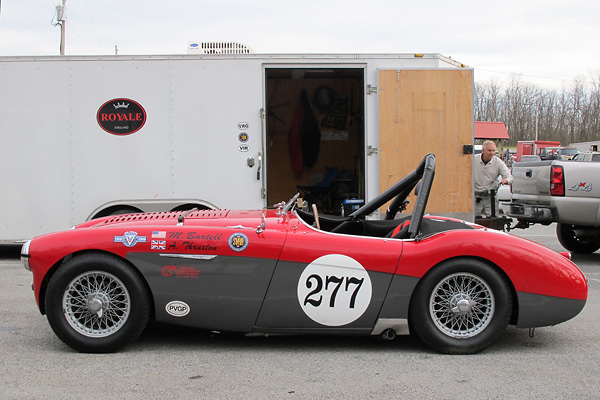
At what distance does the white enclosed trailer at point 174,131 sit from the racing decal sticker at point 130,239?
3.97 metres

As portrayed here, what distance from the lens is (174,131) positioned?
7902 millimetres

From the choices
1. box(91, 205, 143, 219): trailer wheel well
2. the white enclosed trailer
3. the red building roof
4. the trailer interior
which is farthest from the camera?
the red building roof

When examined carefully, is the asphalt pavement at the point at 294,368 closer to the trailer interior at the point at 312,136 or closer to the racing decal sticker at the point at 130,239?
the racing decal sticker at the point at 130,239

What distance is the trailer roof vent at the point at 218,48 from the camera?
27.6 ft

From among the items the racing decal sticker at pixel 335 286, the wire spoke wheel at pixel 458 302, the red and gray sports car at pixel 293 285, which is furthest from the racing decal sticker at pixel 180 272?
the wire spoke wheel at pixel 458 302

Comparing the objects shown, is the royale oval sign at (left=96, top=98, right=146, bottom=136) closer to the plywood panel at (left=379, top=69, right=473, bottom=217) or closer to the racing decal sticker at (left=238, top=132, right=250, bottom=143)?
the racing decal sticker at (left=238, top=132, right=250, bottom=143)

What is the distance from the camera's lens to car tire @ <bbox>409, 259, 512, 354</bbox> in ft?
12.7

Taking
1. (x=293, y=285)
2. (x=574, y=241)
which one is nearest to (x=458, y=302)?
(x=293, y=285)

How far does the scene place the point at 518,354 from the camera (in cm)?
397

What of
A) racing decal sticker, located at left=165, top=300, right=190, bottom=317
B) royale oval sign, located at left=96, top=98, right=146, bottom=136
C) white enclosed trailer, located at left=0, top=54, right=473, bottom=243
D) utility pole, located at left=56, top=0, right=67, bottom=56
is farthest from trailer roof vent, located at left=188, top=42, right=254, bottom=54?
utility pole, located at left=56, top=0, right=67, bottom=56

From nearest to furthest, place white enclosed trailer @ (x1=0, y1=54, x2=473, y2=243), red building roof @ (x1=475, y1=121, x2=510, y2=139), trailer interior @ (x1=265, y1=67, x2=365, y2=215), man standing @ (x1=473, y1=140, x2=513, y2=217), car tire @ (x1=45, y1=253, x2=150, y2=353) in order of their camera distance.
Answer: car tire @ (x1=45, y1=253, x2=150, y2=353)
white enclosed trailer @ (x1=0, y1=54, x2=473, y2=243)
man standing @ (x1=473, y1=140, x2=513, y2=217)
trailer interior @ (x1=265, y1=67, x2=365, y2=215)
red building roof @ (x1=475, y1=121, x2=510, y2=139)

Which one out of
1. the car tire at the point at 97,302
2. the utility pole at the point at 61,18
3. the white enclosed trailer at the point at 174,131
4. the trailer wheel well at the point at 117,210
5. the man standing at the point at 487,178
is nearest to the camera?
the car tire at the point at 97,302

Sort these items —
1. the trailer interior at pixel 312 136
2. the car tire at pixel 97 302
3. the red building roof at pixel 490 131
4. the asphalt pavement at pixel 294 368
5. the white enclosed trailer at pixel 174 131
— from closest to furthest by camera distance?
the asphalt pavement at pixel 294 368, the car tire at pixel 97 302, the white enclosed trailer at pixel 174 131, the trailer interior at pixel 312 136, the red building roof at pixel 490 131

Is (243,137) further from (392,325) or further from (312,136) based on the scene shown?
(392,325)
